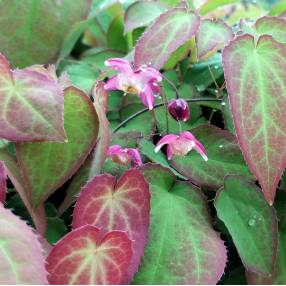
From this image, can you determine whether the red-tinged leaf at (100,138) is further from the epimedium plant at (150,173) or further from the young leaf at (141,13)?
the young leaf at (141,13)

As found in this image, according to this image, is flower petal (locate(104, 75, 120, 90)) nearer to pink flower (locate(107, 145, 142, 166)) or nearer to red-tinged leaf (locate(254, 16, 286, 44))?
pink flower (locate(107, 145, 142, 166))

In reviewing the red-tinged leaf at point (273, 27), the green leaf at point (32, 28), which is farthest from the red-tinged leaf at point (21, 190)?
the red-tinged leaf at point (273, 27)

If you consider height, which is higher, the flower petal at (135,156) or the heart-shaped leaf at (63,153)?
the heart-shaped leaf at (63,153)

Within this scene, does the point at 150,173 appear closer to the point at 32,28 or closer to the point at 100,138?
the point at 100,138

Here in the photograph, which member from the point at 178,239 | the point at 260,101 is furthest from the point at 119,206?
the point at 260,101

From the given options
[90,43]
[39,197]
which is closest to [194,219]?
[39,197]

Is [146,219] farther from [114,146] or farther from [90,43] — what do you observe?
[90,43]
